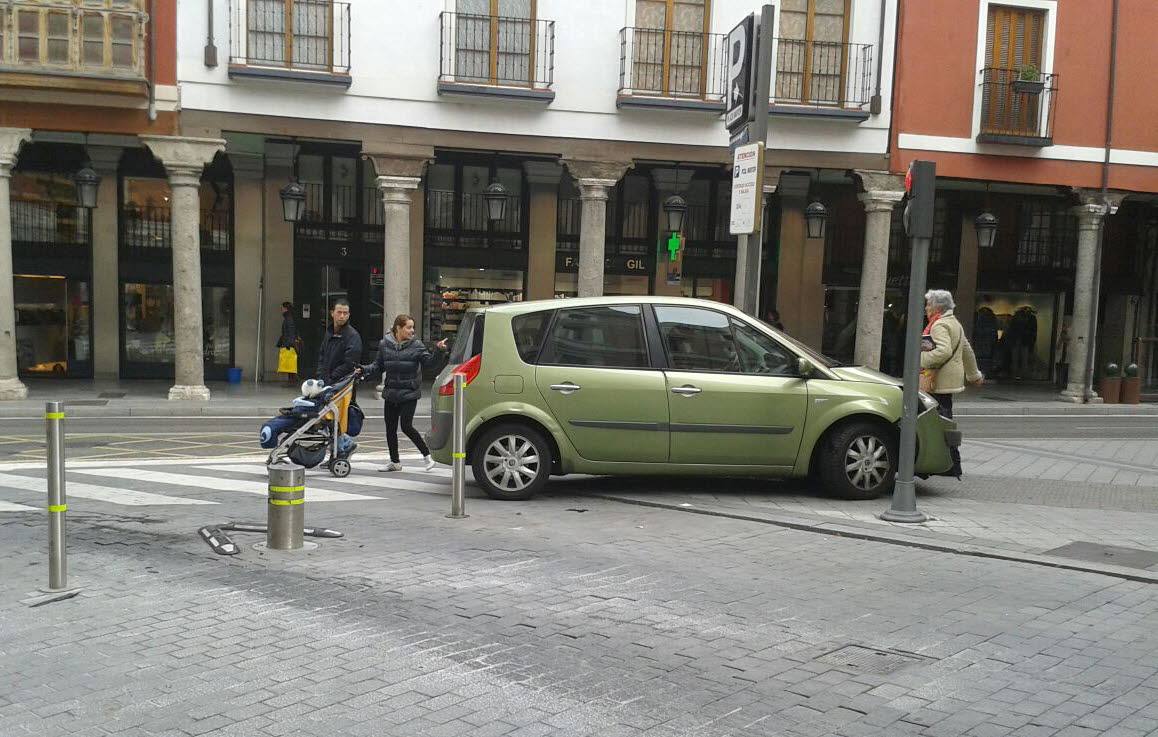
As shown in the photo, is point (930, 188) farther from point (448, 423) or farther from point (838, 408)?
point (448, 423)

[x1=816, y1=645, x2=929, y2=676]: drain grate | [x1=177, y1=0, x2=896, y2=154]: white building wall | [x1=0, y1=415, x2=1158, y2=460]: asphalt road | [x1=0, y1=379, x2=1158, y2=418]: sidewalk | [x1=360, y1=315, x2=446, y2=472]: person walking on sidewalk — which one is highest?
[x1=177, y1=0, x2=896, y2=154]: white building wall

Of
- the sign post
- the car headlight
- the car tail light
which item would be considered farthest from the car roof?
the car headlight

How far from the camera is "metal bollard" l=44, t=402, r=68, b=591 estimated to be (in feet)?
18.6

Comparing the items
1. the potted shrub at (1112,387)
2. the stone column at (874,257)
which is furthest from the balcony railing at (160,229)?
the potted shrub at (1112,387)

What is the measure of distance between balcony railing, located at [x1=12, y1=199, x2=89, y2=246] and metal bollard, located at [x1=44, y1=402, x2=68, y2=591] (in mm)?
18342

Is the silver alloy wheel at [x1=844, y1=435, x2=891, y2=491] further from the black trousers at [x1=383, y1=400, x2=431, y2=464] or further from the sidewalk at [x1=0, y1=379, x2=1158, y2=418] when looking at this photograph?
the sidewalk at [x1=0, y1=379, x2=1158, y2=418]

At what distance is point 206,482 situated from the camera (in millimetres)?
10070

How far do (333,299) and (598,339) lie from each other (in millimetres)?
15085

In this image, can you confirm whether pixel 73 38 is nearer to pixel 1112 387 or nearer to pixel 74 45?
pixel 74 45

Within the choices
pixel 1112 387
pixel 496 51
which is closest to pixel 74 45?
pixel 496 51

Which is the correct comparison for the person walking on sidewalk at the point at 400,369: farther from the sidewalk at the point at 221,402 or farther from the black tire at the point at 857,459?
the sidewalk at the point at 221,402

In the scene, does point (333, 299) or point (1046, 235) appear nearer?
point (333, 299)

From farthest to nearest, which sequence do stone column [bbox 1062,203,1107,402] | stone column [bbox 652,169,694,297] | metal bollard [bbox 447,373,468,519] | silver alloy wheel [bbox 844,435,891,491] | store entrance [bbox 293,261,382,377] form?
stone column [bbox 652,169,694,297] < store entrance [bbox 293,261,382,377] < stone column [bbox 1062,203,1107,402] < silver alloy wheel [bbox 844,435,891,491] < metal bollard [bbox 447,373,468,519]

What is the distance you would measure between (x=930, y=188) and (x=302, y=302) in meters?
17.2
